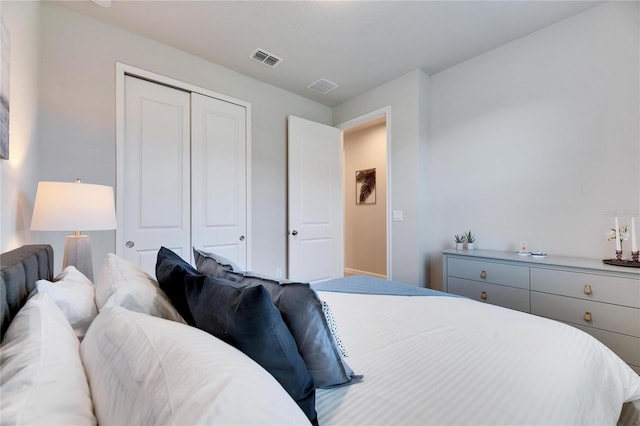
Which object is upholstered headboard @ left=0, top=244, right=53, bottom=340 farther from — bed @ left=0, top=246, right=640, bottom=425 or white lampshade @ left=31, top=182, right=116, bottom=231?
white lampshade @ left=31, top=182, right=116, bottom=231

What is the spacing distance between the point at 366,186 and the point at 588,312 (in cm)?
341

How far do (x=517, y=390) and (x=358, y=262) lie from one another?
171 inches

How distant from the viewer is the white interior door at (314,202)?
3404 millimetres

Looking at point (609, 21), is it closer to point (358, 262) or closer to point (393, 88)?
point (393, 88)

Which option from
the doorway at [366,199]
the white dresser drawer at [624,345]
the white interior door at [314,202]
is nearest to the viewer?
the white dresser drawer at [624,345]

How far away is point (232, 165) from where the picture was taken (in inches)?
119

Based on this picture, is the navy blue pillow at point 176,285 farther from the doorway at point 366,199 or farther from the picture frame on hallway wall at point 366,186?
the picture frame on hallway wall at point 366,186

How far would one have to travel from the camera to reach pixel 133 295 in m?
0.92

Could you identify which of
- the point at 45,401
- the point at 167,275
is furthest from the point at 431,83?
the point at 45,401

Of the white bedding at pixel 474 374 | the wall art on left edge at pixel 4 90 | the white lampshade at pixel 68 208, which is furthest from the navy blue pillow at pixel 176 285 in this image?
the wall art on left edge at pixel 4 90

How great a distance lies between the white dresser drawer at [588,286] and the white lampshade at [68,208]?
9.73 ft

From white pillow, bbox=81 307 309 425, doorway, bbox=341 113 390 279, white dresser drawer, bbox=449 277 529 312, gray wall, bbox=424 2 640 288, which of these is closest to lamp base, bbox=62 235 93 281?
white pillow, bbox=81 307 309 425

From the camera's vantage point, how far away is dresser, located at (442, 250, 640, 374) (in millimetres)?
1697

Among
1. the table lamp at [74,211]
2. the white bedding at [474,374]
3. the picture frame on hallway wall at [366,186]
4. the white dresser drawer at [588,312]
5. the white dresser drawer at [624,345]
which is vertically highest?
the picture frame on hallway wall at [366,186]
